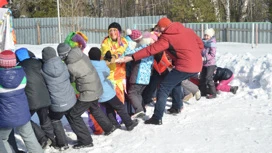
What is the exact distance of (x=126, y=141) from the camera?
5688 millimetres

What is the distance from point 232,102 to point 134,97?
6.28 ft

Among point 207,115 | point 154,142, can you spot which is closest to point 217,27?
point 207,115

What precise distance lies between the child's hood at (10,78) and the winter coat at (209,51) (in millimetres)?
4224

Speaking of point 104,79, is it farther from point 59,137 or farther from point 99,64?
point 59,137

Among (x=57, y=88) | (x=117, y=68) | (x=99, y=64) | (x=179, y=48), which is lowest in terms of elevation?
(x=57, y=88)

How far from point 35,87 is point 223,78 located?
4.31 meters

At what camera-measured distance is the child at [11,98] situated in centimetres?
466

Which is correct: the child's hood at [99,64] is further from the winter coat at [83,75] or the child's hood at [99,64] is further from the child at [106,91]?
the winter coat at [83,75]

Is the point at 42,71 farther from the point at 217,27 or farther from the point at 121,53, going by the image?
the point at 217,27

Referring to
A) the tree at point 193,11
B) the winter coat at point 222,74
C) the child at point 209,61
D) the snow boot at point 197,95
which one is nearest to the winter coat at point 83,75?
the snow boot at point 197,95

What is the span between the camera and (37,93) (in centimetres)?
521

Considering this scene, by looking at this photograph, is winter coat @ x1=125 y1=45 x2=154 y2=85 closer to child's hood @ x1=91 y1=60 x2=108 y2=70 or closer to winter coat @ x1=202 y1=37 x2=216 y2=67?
child's hood @ x1=91 y1=60 x2=108 y2=70

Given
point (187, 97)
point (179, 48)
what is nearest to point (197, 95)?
point (187, 97)

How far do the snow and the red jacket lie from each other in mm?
911
